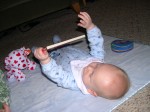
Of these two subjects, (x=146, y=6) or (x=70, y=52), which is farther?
(x=146, y=6)

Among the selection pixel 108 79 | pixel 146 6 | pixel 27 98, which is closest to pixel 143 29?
pixel 146 6

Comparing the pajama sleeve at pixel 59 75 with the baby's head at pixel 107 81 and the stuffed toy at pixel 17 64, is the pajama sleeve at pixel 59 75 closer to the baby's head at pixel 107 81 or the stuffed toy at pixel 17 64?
the baby's head at pixel 107 81

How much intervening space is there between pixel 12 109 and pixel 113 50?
0.56 metres

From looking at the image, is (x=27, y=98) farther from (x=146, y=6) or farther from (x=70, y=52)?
(x=146, y=6)

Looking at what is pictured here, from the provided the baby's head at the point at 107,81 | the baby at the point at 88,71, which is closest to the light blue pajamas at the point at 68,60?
the baby at the point at 88,71

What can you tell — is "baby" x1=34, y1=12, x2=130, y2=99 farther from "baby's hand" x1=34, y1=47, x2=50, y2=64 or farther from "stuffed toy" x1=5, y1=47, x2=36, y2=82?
"stuffed toy" x1=5, y1=47, x2=36, y2=82

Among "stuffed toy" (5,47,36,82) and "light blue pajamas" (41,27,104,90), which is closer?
"light blue pajamas" (41,27,104,90)

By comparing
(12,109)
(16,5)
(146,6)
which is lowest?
(12,109)

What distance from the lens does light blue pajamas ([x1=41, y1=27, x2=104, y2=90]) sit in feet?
2.87

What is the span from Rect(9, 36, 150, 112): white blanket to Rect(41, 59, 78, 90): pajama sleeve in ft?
0.15

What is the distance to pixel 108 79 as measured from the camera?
755 mm

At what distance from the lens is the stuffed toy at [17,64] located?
103 centimetres

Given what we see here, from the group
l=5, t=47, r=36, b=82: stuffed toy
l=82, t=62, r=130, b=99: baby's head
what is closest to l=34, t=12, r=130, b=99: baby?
l=82, t=62, r=130, b=99: baby's head

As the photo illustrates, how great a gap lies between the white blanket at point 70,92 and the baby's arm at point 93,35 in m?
0.11
